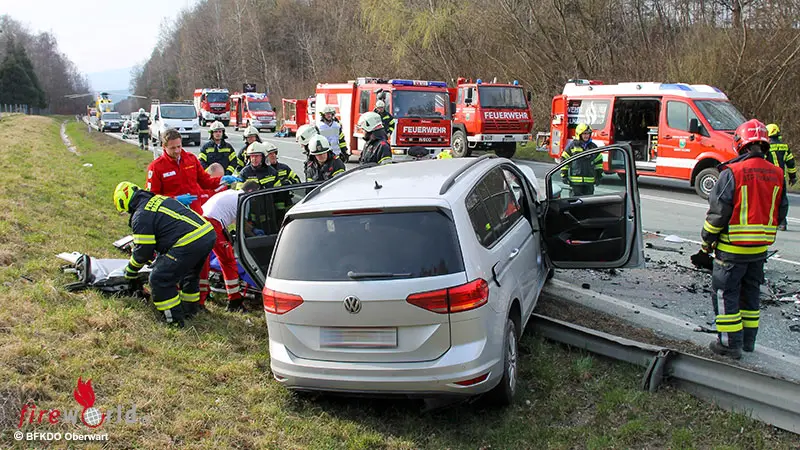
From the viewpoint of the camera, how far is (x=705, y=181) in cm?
1191

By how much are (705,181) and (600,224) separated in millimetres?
7643

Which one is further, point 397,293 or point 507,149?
point 507,149

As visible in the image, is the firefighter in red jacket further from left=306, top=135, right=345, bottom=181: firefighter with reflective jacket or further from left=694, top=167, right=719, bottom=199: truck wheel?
left=694, top=167, right=719, bottom=199: truck wheel

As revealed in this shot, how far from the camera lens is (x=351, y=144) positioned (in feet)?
60.9

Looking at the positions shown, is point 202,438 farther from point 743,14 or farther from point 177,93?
point 177,93

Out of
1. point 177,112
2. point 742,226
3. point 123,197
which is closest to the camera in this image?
point 742,226

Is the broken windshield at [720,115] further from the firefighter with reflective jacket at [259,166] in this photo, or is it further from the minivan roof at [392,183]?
the firefighter with reflective jacket at [259,166]

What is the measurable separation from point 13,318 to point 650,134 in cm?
1253

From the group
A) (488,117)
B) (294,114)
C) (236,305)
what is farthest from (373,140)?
(294,114)

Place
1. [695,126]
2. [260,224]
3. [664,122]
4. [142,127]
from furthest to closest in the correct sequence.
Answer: [142,127] < [664,122] < [695,126] < [260,224]

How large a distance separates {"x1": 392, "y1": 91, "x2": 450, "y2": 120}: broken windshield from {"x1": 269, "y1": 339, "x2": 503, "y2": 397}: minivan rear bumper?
13545 mm

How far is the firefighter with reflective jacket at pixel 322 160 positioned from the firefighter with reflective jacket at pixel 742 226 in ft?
13.7

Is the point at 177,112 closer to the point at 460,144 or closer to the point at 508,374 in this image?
the point at 460,144

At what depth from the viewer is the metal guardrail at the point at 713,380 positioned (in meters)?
3.47
